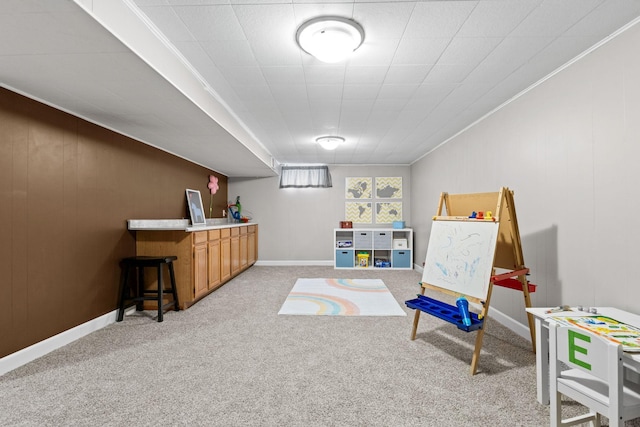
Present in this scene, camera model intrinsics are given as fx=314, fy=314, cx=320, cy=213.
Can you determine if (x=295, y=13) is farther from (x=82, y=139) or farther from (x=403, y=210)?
(x=403, y=210)

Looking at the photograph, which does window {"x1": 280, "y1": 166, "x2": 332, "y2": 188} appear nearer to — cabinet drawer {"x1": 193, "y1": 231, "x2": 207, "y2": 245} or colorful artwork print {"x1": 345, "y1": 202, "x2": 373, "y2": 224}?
colorful artwork print {"x1": 345, "y1": 202, "x2": 373, "y2": 224}

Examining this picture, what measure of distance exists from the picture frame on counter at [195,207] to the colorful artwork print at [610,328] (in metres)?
4.55

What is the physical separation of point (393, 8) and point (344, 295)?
135 inches

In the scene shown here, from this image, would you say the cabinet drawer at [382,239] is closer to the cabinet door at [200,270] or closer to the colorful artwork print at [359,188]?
the colorful artwork print at [359,188]

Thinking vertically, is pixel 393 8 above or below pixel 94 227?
above

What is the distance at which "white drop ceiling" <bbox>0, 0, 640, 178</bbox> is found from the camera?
5.54 ft

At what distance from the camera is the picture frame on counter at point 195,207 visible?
4.82 metres

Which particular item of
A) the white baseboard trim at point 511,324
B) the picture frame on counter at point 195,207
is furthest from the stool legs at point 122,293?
the white baseboard trim at point 511,324

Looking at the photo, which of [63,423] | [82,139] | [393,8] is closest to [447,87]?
[393,8]

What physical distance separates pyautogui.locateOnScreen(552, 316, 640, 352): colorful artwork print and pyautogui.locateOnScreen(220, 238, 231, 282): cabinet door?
13.2ft

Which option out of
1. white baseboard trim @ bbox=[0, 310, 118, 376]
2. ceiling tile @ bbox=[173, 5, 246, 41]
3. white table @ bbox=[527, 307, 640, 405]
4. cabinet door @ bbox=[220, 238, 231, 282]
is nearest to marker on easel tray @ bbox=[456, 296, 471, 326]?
white table @ bbox=[527, 307, 640, 405]

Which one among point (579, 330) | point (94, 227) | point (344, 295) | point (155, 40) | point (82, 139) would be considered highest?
point (155, 40)

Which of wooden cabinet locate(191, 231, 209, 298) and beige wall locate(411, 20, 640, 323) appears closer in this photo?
beige wall locate(411, 20, 640, 323)

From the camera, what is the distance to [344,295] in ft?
14.2
